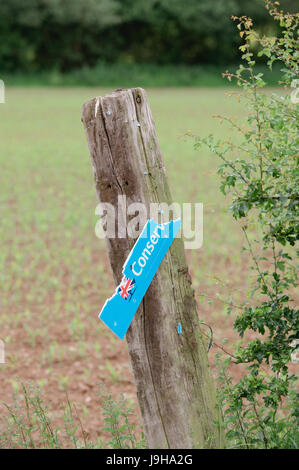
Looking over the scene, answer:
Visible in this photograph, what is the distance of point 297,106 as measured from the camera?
2.91 m

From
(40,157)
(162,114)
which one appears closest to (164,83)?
(162,114)

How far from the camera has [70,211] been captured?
37.5 ft

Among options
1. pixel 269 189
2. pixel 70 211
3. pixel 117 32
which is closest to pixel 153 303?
pixel 269 189

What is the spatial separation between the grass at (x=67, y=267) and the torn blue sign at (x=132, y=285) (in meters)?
0.57

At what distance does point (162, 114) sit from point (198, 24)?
26326 millimetres

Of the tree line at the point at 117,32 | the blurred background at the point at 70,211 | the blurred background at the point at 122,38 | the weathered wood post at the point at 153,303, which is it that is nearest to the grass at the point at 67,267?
the blurred background at the point at 70,211

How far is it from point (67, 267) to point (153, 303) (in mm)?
5921

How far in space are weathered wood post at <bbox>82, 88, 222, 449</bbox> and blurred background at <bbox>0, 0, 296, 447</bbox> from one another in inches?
18.2

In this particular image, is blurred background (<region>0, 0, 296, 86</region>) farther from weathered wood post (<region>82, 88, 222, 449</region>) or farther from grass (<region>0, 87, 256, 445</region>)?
weathered wood post (<region>82, 88, 222, 449</region>)

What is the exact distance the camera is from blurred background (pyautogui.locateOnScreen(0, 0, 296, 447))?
5.33 meters

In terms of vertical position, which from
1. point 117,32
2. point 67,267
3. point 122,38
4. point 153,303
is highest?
point 153,303

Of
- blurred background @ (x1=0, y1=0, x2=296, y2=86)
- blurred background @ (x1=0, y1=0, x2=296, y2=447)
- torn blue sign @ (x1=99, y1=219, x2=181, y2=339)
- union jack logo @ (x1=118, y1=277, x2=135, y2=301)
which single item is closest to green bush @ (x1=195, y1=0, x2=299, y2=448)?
blurred background @ (x1=0, y1=0, x2=296, y2=447)

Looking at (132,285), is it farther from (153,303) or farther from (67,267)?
(67,267)
